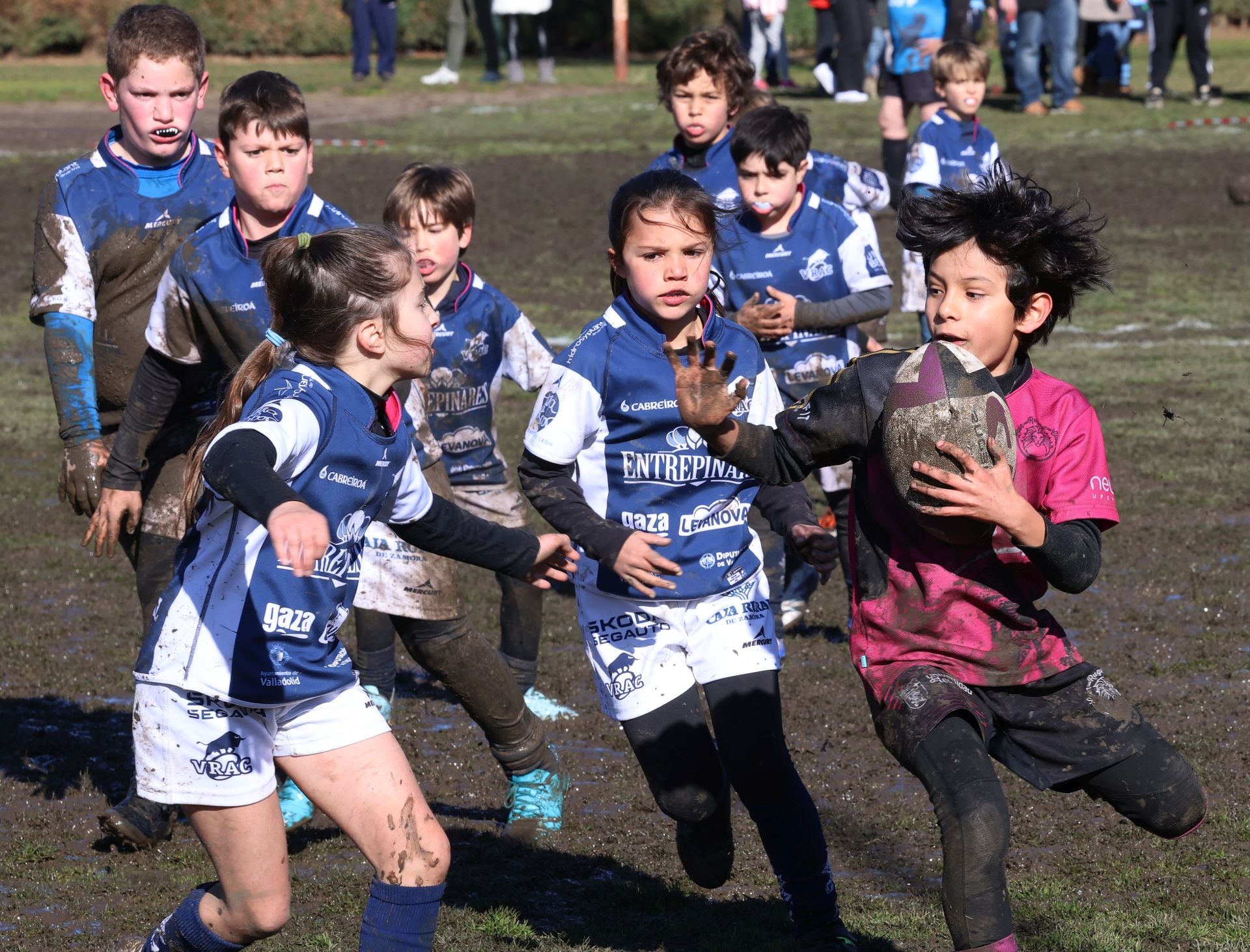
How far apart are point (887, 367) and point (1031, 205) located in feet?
1.67

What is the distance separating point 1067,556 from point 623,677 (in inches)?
50.9

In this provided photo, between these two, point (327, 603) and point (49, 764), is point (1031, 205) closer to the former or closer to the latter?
point (327, 603)

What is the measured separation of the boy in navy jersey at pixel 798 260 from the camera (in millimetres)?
6332

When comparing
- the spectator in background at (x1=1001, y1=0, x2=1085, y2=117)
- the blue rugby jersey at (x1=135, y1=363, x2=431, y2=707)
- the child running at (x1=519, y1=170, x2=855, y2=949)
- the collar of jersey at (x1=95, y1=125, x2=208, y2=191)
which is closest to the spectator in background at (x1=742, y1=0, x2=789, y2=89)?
the spectator in background at (x1=1001, y1=0, x2=1085, y2=117)

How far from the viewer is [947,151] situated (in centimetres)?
936

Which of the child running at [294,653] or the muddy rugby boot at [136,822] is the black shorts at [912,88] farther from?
the child running at [294,653]

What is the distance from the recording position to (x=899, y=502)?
370cm

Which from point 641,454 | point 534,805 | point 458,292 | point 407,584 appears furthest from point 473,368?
point 641,454

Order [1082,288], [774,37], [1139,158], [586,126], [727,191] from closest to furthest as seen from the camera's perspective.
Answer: [1082,288] < [727,191] < [1139,158] < [586,126] < [774,37]

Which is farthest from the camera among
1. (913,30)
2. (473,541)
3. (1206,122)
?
(1206,122)

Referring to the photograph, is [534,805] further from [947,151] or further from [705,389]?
[947,151]

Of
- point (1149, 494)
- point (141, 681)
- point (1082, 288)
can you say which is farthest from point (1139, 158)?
point (141, 681)

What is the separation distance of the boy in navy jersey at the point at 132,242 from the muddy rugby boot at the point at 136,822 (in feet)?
0.05

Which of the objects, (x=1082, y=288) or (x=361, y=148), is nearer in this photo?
(x=1082, y=288)
